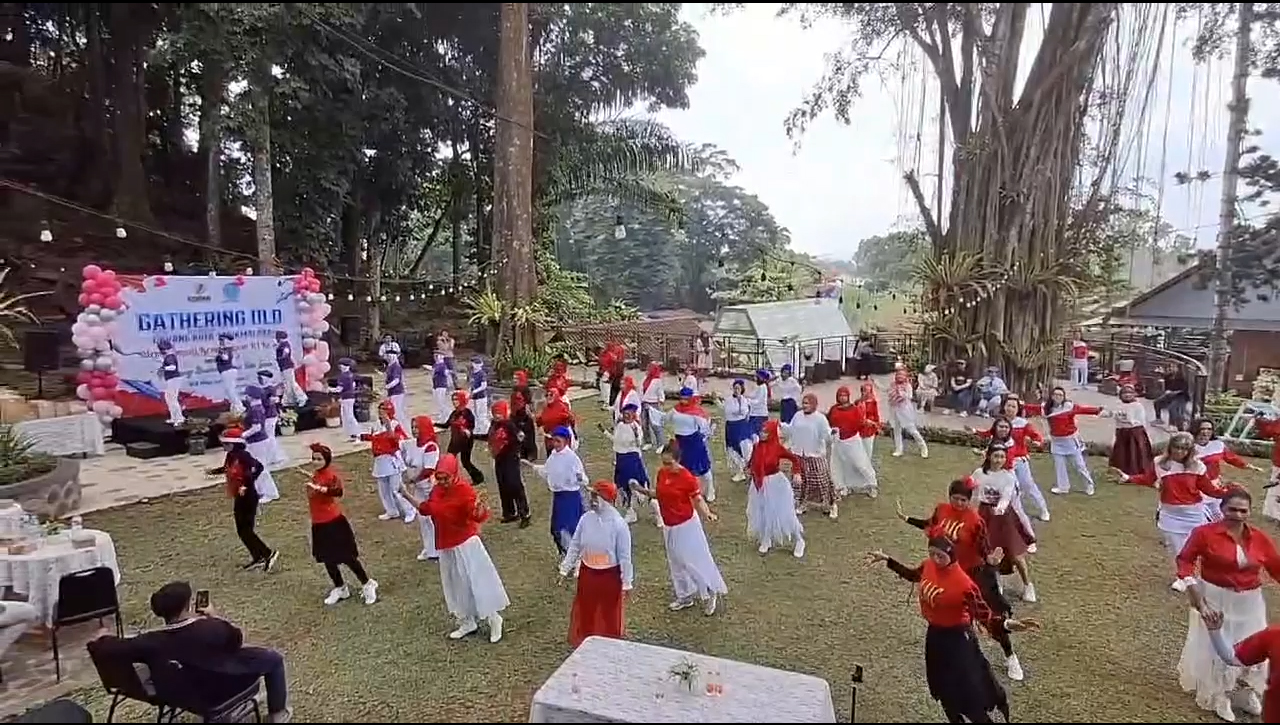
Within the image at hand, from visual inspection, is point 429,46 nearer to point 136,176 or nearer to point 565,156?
point 565,156

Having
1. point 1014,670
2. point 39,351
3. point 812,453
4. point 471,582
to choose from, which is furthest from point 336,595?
point 39,351

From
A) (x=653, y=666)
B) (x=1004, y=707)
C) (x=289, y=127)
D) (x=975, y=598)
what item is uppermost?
(x=289, y=127)

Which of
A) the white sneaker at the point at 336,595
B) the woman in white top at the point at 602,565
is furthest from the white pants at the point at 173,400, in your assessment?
the woman in white top at the point at 602,565

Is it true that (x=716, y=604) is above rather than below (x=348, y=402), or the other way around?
below

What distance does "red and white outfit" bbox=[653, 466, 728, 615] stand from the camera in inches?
196

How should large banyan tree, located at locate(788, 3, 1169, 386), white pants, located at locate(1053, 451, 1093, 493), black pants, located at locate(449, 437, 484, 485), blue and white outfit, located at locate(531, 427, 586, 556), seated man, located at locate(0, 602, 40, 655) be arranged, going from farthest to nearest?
white pants, located at locate(1053, 451, 1093, 493) < black pants, located at locate(449, 437, 484, 485) < blue and white outfit, located at locate(531, 427, 586, 556) < seated man, located at locate(0, 602, 40, 655) < large banyan tree, located at locate(788, 3, 1169, 386)

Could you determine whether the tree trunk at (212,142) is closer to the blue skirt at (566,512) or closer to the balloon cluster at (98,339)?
the balloon cluster at (98,339)

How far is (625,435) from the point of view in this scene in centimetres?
683

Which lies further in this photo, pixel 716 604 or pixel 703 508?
pixel 716 604

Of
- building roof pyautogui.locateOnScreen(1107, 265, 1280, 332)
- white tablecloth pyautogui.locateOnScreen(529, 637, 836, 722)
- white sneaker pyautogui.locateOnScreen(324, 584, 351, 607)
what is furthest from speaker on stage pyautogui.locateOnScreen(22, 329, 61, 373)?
building roof pyautogui.locateOnScreen(1107, 265, 1280, 332)

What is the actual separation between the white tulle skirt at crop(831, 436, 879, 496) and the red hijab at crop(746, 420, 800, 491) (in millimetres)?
2103

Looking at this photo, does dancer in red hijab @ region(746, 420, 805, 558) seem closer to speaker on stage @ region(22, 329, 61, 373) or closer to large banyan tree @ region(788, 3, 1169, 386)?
large banyan tree @ region(788, 3, 1169, 386)

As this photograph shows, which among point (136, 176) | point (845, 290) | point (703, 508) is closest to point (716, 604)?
point (703, 508)

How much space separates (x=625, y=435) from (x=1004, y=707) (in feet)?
13.3
